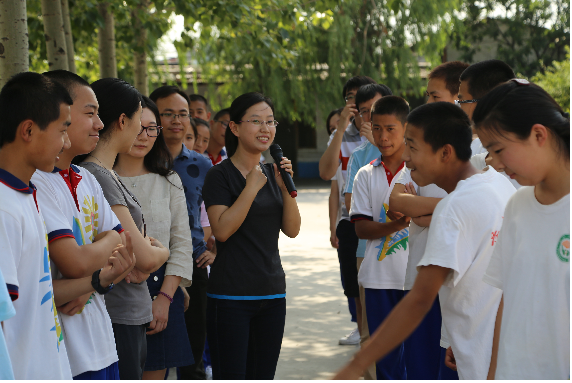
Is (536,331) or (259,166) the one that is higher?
(259,166)

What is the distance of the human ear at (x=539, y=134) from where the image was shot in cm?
162

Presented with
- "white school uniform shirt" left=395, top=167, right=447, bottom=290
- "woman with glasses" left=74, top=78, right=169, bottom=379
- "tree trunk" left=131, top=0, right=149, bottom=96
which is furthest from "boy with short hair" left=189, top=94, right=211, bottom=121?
"white school uniform shirt" left=395, top=167, right=447, bottom=290

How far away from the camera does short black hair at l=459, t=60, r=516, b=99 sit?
110 inches

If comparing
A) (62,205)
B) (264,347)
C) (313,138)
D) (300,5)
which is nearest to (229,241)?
(264,347)

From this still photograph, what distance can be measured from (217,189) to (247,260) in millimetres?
387

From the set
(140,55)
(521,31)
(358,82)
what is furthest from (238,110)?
(521,31)

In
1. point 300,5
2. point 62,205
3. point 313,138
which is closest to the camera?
point 62,205

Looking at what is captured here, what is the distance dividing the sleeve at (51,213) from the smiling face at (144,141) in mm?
1077

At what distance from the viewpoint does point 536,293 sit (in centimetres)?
165

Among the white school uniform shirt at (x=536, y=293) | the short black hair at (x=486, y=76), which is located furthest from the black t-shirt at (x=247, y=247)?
the white school uniform shirt at (x=536, y=293)

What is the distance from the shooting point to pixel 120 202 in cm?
247

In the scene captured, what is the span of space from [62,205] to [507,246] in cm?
143

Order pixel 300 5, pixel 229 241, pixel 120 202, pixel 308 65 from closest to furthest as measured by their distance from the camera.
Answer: pixel 120 202, pixel 229 241, pixel 300 5, pixel 308 65

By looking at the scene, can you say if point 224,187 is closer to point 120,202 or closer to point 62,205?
point 120,202
